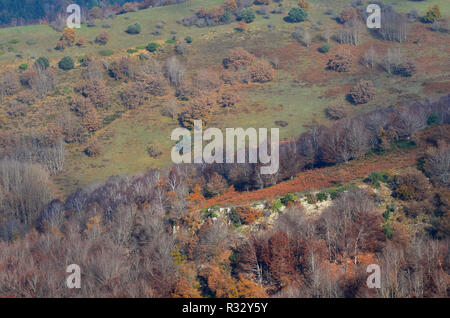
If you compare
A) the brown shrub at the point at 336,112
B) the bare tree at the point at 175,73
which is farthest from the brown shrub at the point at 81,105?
the brown shrub at the point at 336,112

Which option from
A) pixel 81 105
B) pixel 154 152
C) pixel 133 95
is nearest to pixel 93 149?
pixel 154 152

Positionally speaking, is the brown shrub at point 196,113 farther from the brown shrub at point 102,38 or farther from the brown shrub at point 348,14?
the brown shrub at point 348,14

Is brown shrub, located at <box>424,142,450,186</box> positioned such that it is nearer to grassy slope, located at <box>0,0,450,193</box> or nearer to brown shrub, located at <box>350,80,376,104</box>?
grassy slope, located at <box>0,0,450,193</box>

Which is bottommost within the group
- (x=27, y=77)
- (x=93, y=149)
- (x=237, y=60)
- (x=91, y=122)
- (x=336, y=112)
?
(x=93, y=149)

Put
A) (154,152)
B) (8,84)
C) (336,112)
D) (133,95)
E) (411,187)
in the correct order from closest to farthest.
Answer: (411,187)
(154,152)
(336,112)
(8,84)
(133,95)

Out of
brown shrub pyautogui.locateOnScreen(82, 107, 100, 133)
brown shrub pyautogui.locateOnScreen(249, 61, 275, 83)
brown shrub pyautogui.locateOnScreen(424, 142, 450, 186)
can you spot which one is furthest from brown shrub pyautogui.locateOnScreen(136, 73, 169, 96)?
brown shrub pyautogui.locateOnScreen(424, 142, 450, 186)

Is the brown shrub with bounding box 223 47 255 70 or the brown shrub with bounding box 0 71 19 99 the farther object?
the brown shrub with bounding box 223 47 255 70

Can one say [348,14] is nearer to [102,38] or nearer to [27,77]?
[102,38]

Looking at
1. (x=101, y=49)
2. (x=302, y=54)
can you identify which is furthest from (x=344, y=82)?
(x=101, y=49)
